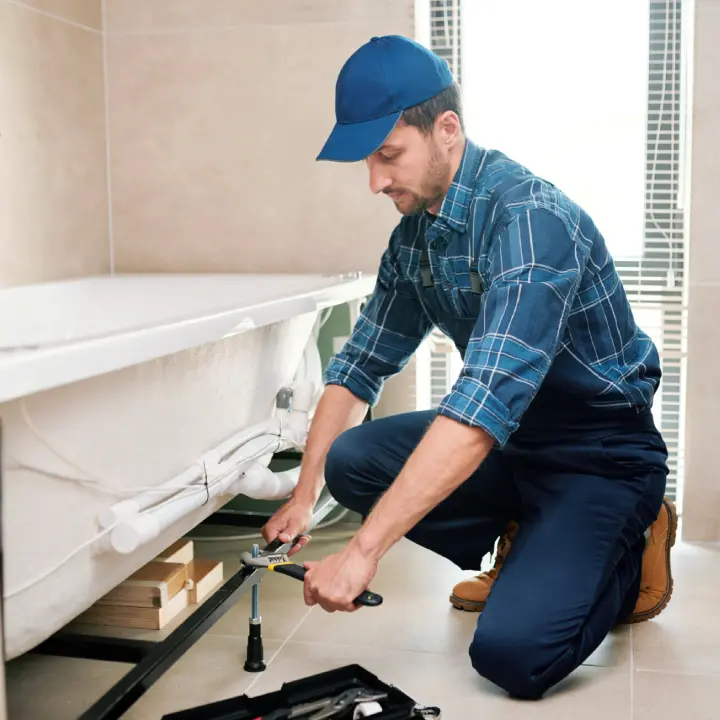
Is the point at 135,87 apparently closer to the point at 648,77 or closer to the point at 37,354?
the point at 648,77

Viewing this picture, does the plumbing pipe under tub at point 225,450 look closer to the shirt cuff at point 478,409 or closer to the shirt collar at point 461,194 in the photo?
the shirt cuff at point 478,409

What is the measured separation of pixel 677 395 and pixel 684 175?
1.96 ft

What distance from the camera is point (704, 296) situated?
2504 mm

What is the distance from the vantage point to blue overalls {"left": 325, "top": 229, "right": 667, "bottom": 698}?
1.55 meters

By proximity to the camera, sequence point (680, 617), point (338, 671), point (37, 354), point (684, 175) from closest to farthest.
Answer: point (37, 354) < point (338, 671) < point (680, 617) < point (684, 175)

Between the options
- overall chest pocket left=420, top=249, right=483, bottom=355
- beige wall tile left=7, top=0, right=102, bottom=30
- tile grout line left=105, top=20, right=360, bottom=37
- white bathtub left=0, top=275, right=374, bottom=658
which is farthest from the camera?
tile grout line left=105, top=20, right=360, bottom=37

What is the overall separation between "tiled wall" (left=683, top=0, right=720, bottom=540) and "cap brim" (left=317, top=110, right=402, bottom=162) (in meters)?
1.25

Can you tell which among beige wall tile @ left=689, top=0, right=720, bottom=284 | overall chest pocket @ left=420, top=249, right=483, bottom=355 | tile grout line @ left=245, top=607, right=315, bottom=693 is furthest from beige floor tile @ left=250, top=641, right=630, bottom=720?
beige wall tile @ left=689, top=0, right=720, bottom=284

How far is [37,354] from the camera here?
1.05 m

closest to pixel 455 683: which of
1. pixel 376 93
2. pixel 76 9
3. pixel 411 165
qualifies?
pixel 411 165

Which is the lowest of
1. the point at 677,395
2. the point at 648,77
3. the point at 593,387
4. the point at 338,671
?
the point at 338,671

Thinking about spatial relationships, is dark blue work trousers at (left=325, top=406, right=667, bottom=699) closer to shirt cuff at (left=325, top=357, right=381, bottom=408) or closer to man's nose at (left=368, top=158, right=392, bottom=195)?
→ shirt cuff at (left=325, top=357, right=381, bottom=408)

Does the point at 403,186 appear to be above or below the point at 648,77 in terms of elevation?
below

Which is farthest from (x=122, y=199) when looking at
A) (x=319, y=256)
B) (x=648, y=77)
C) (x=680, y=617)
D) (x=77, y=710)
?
(x=680, y=617)
